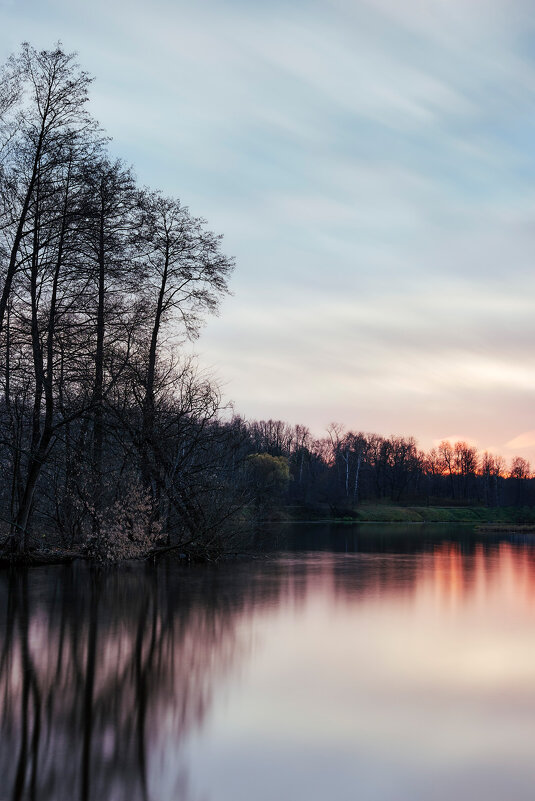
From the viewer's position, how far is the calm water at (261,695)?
222 inches

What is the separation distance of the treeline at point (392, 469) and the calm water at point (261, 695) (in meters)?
93.6

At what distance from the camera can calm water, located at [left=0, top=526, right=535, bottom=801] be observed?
18.5 ft

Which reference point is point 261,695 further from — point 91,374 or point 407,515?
point 407,515

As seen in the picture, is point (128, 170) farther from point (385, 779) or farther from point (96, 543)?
point (385, 779)

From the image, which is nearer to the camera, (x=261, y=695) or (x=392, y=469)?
(x=261, y=695)

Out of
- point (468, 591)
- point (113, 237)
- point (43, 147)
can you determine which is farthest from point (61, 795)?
point (113, 237)

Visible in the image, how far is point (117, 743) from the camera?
6.35 metres

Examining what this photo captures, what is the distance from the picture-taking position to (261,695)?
8.05 meters

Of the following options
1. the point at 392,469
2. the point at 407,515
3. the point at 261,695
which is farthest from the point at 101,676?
the point at 392,469

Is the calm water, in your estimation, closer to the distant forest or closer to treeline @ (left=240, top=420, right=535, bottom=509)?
the distant forest

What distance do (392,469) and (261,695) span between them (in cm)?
12419

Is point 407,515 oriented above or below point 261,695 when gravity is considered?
below

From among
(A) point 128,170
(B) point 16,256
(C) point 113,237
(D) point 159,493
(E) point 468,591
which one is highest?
(A) point 128,170

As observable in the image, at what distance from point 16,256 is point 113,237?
13.9 ft
